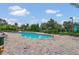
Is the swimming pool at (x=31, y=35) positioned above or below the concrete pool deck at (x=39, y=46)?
above

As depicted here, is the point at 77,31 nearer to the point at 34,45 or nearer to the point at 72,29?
the point at 72,29

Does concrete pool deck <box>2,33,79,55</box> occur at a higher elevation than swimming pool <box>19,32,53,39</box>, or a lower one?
lower

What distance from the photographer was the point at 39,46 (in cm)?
412

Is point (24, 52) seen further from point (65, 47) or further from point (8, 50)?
point (65, 47)

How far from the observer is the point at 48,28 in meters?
4.17

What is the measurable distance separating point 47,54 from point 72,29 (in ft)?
1.54

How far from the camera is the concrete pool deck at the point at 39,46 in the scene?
4.11m

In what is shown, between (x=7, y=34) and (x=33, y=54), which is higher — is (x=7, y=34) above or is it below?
above

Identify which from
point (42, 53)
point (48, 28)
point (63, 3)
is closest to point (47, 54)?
point (42, 53)

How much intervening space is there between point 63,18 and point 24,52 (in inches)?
26.8

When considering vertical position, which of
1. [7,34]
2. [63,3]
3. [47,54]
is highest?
[63,3]

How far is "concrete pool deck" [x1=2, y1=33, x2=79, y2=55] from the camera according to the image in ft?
13.5

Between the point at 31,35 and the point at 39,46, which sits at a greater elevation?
the point at 31,35

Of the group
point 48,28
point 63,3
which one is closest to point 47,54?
point 48,28
